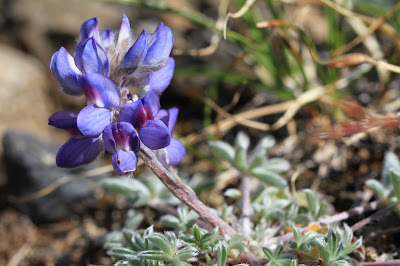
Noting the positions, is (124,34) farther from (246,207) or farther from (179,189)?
(246,207)

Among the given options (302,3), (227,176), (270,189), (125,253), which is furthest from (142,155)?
(302,3)

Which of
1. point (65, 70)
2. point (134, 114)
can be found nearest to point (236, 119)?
point (134, 114)

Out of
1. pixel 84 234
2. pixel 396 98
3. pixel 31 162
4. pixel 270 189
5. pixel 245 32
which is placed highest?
pixel 245 32

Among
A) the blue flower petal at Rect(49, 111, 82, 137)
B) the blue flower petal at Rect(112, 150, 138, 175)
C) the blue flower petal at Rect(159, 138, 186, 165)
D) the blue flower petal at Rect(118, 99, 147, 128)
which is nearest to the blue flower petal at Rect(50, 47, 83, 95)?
the blue flower petal at Rect(49, 111, 82, 137)

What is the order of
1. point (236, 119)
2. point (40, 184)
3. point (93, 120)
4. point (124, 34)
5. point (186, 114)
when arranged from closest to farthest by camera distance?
point (93, 120) → point (124, 34) → point (236, 119) → point (40, 184) → point (186, 114)

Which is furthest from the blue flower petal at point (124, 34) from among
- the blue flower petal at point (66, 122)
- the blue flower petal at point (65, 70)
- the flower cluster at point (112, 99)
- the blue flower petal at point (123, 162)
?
the blue flower petal at point (123, 162)

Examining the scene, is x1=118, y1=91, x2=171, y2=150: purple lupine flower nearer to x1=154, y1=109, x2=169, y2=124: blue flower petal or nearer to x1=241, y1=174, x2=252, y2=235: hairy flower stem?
x1=154, y1=109, x2=169, y2=124: blue flower petal

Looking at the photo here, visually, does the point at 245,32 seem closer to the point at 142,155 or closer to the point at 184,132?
the point at 184,132

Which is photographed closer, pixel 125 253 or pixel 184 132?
pixel 125 253

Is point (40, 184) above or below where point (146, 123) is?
below
